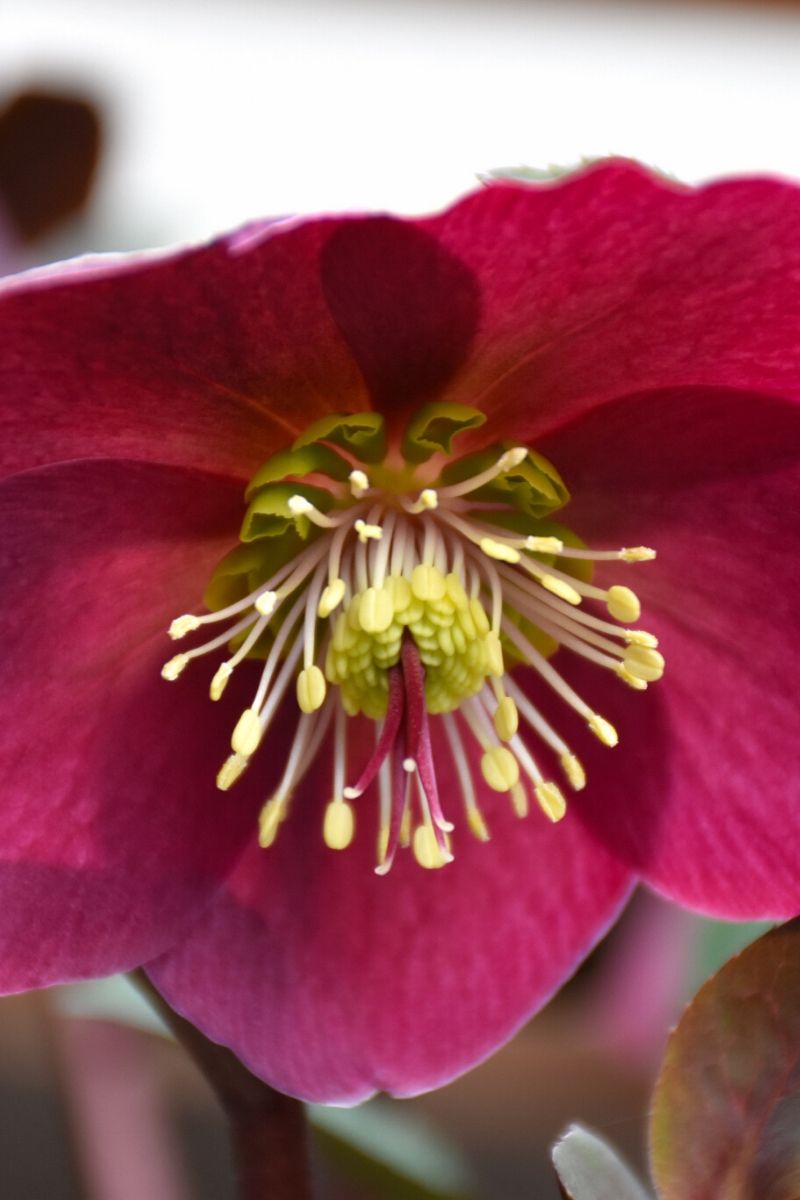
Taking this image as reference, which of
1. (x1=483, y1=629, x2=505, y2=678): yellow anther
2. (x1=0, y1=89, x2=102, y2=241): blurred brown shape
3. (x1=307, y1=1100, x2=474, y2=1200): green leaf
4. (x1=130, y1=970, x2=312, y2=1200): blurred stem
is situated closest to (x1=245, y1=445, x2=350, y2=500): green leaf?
(x1=483, y1=629, x2=505, y2=678): yellow anther

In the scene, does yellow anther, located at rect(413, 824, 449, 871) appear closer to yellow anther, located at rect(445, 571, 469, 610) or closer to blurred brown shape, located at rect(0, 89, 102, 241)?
yellow anther, located at rect(445, 571, 469, 610)

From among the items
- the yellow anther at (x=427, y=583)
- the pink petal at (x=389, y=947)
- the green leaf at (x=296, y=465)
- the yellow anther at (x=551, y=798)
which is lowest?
the pink petal at (x=389, y=947)

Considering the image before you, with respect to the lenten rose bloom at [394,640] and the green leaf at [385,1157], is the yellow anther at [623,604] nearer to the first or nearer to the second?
the lenten rose bloom at [394,640]

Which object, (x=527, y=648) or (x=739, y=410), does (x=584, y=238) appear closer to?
(x=739, y=410)

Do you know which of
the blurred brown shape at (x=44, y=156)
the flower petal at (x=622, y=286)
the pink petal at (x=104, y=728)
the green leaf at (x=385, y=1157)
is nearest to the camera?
the flower petal at (x=622, y=286)

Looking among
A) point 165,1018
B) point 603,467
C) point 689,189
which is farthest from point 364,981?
point 689,189

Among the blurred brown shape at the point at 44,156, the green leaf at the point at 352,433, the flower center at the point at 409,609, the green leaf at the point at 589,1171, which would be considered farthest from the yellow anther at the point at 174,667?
the blurred brown shape at the point at 44,156

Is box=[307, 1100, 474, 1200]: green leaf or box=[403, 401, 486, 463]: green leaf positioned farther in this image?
box=[307, 1100, 474, 1200]: green leaf

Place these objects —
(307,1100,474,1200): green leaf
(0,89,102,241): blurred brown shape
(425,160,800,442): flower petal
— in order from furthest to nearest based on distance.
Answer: (0,89,102,241): blurred brown shape → (307,1100,474,1200): green leaf → (425,160,800,442): flower petal
